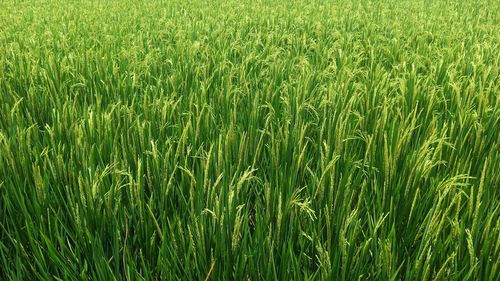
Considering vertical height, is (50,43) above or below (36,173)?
below

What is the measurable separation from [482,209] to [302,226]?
40 cm

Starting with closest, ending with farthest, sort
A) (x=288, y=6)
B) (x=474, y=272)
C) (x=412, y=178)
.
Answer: (x=474, y=272), (x=412, y=178), (x=288, y=6)

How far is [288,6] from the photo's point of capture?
575 centimetres

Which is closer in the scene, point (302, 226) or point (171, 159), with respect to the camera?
point (302, 226)

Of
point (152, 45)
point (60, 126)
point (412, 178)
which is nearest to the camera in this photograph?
point (412, 178)

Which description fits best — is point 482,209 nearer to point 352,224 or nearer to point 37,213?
point 352,224

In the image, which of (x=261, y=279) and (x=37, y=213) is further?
(x=37, y=213)

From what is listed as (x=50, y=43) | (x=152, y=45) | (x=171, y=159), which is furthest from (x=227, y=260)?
(x=50, y=43)

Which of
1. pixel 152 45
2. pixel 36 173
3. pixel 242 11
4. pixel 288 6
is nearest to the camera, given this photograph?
pixel 36 173

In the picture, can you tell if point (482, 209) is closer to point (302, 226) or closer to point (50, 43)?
point (302, 226)

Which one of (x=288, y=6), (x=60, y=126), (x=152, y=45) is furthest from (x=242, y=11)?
(x=60, y=126)

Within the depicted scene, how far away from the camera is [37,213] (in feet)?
3.09

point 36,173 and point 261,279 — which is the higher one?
point 36,173

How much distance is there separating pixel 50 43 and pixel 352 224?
2661 mm
